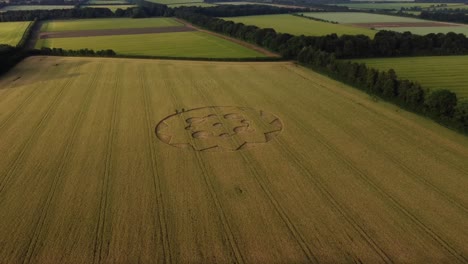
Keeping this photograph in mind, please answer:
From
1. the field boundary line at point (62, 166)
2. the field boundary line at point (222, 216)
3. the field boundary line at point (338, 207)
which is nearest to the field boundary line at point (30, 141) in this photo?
the field boundary line at point (62, 166)

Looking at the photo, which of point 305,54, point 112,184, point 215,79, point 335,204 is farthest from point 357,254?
point 305,54

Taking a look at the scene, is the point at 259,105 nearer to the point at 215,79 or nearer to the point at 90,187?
the point at 215,79

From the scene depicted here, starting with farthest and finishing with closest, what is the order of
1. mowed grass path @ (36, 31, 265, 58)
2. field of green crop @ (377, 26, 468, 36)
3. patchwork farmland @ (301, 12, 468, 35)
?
patchwork farmland @ (301, 12, 468, 35) < field of green crop @ (377, 26, 468, 36) < mowed grass path @ (36, 31, 265, 58)

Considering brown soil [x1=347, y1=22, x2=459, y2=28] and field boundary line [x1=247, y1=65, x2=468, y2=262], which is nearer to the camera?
field boundary line [x1=247, y1=65, x2=468, y2=262]

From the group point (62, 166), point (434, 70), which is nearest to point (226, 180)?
point (62, 166)

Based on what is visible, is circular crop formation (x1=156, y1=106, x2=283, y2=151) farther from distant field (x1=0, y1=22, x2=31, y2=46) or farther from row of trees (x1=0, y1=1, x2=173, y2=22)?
row of trees (x1=0, y1=1, x2=173, y2=22)

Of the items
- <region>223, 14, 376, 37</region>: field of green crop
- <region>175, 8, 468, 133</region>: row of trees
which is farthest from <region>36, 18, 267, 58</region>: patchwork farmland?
<region>223, 14, 376, 37</region>: field of green crop

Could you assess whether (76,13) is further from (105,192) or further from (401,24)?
(105,192)

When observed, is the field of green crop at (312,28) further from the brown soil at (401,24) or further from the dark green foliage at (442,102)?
the dark green foliage at (442,102)
